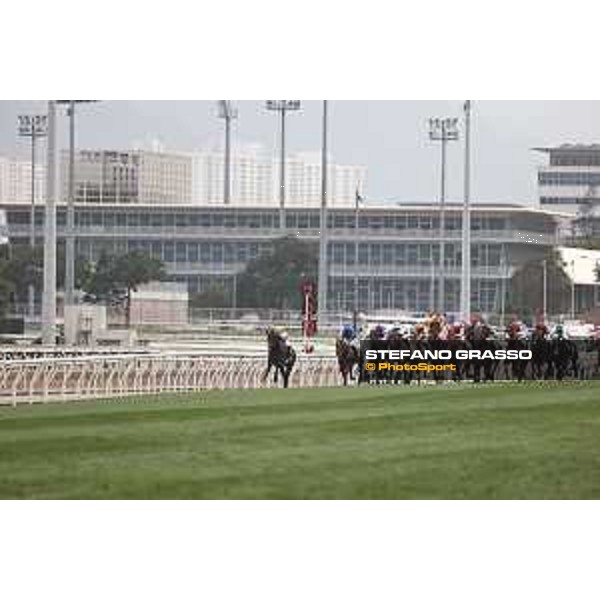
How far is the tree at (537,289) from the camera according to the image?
45.2 ft

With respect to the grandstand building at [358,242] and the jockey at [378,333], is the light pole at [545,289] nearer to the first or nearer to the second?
the grandstand building at [358,242]

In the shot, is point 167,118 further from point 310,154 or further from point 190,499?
point 190,499

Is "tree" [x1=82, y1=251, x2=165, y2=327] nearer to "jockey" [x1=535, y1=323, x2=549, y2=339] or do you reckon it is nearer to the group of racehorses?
the group of racehorses

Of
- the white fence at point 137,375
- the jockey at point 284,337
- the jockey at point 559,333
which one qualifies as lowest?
the white fence at point 137,375

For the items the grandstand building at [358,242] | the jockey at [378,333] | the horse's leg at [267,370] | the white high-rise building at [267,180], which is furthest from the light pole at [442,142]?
the horse's leg at [267,370]

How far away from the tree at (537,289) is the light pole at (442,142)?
47 centimetres

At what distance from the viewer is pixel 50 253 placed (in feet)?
45.2

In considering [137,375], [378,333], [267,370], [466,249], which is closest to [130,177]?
[137,375]

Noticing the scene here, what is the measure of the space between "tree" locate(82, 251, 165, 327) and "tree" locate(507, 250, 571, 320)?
241 cm

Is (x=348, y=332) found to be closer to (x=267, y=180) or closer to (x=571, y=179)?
(x=267, y=180)

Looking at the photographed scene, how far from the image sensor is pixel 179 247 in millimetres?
13836

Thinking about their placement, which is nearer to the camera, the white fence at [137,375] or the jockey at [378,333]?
Result: the white fence at [137,375]

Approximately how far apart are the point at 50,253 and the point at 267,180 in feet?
5.11

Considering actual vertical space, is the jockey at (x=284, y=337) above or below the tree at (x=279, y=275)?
below
